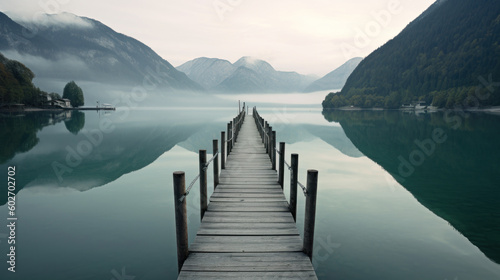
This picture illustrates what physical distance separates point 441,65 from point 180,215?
17364 centimetres

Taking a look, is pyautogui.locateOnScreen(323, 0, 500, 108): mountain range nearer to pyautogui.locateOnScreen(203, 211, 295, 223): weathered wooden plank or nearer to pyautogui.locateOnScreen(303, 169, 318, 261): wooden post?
pyautogui.locateOnScreen(203, 211, 295, 223): weathered wooden plank

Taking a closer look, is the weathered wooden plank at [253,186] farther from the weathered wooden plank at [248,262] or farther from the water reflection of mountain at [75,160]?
the water reflection of mountain at [75,160]

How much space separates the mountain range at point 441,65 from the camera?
114 metres

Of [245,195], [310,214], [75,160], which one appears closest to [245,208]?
[245,195]

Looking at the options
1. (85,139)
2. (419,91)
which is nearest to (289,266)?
(85,139)

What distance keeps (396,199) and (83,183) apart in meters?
16.5

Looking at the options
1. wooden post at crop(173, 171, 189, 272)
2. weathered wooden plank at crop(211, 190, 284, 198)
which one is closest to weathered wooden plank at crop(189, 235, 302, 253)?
wooden post at crop(173, 171, 189, 272)

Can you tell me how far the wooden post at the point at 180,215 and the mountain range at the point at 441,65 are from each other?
12711 cm

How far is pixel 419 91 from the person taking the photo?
142 m

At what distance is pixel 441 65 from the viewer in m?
139

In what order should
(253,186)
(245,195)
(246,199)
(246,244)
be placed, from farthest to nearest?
(253,186) < (245,195) < (246,199) < (246,244)

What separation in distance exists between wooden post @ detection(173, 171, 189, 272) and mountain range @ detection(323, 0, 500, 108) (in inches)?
5004

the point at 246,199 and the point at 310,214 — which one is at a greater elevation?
the point at 310,214

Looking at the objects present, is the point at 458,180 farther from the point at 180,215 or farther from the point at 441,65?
the point at 441,65
